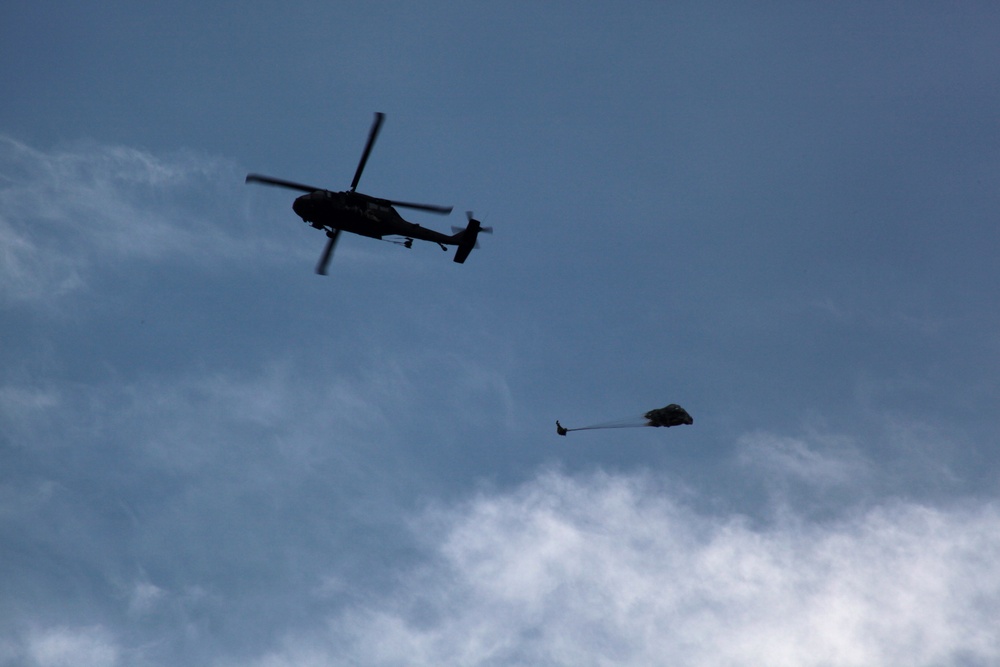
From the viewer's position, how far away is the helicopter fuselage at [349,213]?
59.7 metres

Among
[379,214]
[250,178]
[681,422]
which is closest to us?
[250,178]

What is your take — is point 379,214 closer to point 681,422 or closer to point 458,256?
point 458,256

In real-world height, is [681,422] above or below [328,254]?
below

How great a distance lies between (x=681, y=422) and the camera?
65.9 meters

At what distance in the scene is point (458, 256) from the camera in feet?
219

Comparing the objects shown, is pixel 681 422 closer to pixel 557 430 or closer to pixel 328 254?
pixel 557 430

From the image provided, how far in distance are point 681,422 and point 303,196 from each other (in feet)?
89.0

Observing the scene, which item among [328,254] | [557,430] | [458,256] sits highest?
[458,256]

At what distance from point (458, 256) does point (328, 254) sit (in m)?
9.99

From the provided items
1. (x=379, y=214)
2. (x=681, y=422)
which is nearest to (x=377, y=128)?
(x=379, y=214)

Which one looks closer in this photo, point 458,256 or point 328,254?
point 328,254

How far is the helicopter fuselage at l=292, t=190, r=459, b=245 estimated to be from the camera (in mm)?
59688

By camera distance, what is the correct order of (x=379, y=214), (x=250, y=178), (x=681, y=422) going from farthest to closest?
1. (x=681, y=422)
2. (x=379, y=214)
3. (x=250, y=178)

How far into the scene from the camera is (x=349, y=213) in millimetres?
60156
